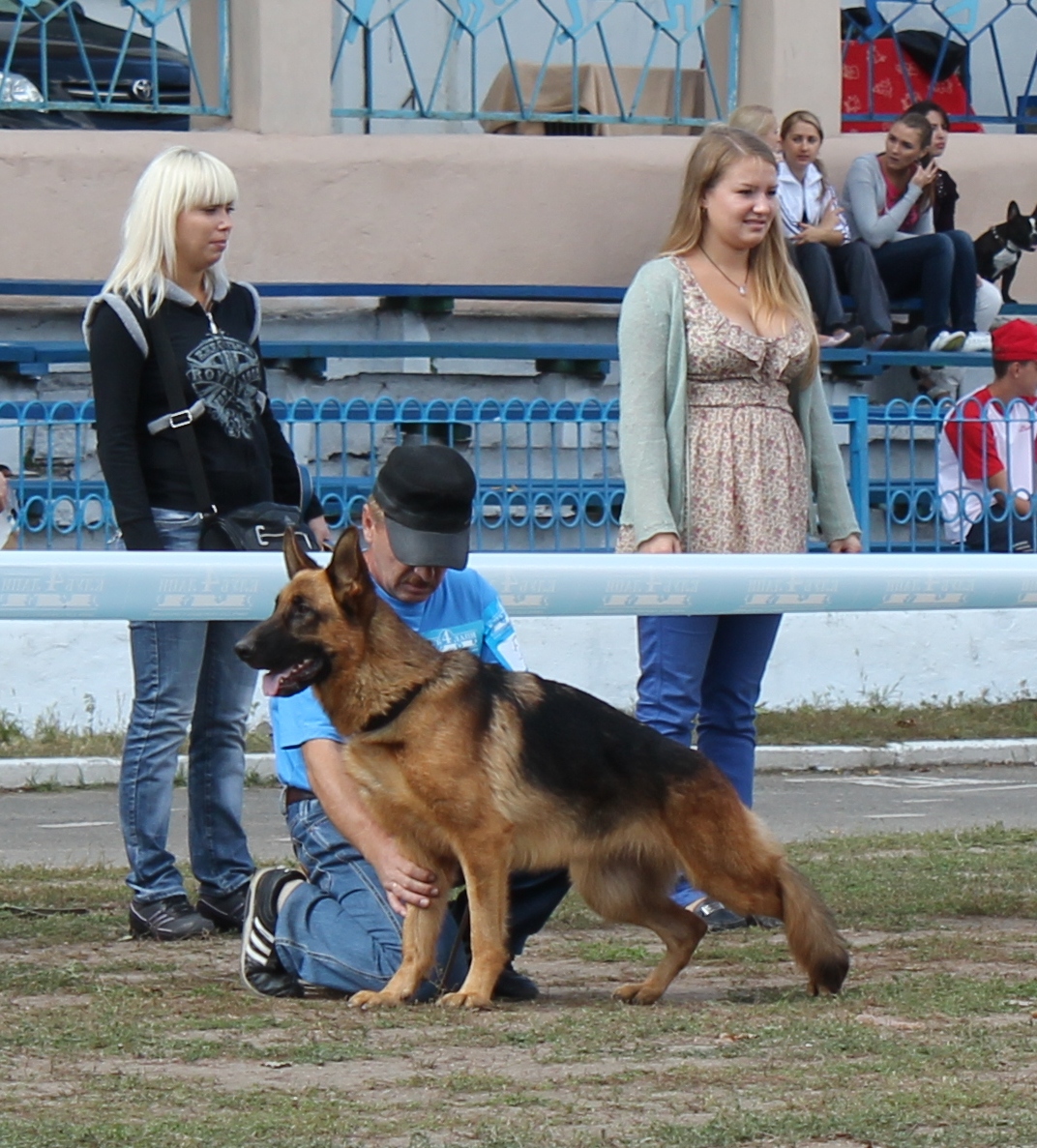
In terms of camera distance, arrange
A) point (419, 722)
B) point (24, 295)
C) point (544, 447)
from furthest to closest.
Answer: point (24, 295) < point (544, 447) < point (419, 722)

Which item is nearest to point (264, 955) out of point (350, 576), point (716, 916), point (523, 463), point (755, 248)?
point (350, 576)

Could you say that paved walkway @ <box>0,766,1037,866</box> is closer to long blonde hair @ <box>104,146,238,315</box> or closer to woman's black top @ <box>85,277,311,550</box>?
woman's black top @ <box>85,277,311,550</box>

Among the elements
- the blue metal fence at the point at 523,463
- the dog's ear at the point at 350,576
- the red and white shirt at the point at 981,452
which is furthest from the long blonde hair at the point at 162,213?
the red and white shirt at the point at 981,452

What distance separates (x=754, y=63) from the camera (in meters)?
13.5

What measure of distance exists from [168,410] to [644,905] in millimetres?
1887

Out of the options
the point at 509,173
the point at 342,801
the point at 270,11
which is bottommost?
the point at 342,801

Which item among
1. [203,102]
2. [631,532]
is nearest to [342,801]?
[631,532]

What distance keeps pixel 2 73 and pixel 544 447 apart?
4.20 metres

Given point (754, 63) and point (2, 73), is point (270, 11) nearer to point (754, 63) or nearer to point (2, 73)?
point (2, 73)

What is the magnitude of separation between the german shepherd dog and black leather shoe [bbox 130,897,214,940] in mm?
1037

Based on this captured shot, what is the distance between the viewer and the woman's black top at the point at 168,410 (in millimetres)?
5473

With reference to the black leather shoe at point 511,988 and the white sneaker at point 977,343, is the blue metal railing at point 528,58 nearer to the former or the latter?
the white sneaker at point 977,343

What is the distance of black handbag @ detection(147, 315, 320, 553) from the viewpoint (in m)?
5.50

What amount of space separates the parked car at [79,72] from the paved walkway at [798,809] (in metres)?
5.02
